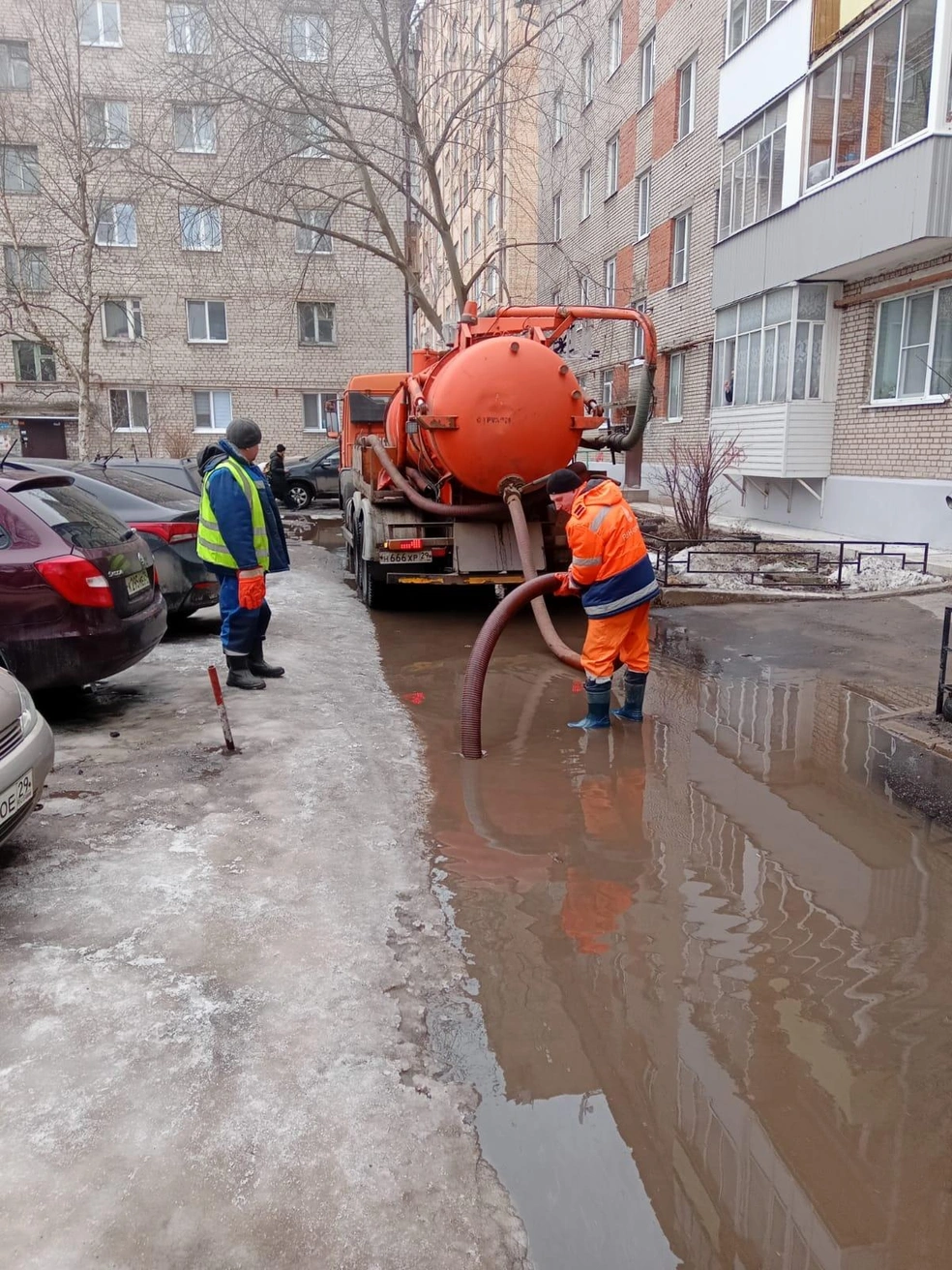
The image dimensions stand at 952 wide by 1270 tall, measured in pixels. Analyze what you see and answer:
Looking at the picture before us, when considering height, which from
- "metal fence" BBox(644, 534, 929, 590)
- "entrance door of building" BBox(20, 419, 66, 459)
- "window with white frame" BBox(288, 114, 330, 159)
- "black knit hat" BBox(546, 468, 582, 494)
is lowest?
"metal fence" BBox(644, 534, 929, 590)

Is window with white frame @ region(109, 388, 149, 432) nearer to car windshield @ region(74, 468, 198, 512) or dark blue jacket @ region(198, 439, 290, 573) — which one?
car windshield @ region(74, 468, 198, 512)

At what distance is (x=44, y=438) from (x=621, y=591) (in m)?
28.1

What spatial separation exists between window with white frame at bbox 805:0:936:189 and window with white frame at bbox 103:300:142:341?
2175cm

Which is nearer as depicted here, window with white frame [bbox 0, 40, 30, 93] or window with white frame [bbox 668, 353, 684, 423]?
window with white frame [bbox 668, 353, 684, 423]

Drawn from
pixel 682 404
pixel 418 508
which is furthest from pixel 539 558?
pixel 682 404

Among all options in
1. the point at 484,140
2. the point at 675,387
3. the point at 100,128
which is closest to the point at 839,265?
the point at 675,387

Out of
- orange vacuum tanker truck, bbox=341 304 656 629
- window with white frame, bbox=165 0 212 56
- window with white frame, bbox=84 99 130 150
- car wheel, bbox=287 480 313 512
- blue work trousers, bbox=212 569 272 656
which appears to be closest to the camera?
blue work trousers, bbox=212 569 272 656

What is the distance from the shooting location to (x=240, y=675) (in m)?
6.20

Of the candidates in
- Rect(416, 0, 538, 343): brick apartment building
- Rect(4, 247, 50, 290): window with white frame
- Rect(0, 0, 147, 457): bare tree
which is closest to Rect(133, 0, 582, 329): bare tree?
Rect(416, 0, 538, 343): brick apartment building

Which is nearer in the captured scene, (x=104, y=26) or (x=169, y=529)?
(x=169, y=529)

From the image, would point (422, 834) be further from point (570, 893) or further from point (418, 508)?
point (418, 508)

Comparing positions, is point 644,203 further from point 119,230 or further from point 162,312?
point 119,230

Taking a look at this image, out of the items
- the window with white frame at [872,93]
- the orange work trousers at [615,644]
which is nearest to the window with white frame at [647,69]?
the window with white frame at [872,93]

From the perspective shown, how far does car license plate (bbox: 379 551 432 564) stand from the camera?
8.70 m
